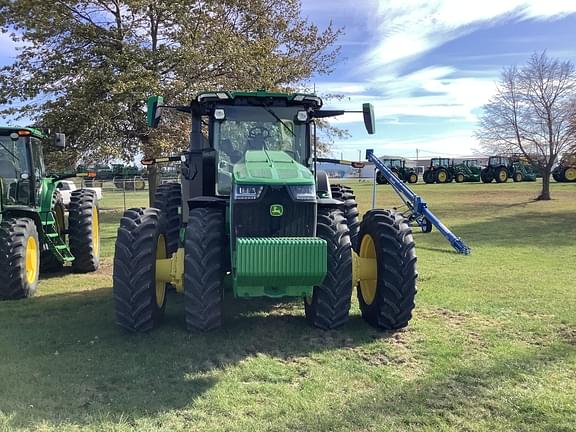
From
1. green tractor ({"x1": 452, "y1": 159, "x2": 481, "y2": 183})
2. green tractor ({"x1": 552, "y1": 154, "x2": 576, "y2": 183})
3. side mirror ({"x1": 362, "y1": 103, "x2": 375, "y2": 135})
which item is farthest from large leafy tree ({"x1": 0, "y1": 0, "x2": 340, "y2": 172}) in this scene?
green tractor ({"x1": 452, "y1": 159, "x2": 481, "y2": 183})

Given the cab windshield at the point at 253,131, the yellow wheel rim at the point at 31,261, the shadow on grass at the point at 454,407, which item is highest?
the cab windshield at the point at 253,131

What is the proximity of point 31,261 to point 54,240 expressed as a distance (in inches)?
53.6

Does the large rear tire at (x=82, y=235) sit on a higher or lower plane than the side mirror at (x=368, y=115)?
lower

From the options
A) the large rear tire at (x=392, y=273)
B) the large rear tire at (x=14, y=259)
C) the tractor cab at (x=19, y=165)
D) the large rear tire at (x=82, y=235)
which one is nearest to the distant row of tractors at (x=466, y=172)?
the large rear tire at (x=82, y=235)

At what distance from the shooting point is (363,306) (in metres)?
6.43

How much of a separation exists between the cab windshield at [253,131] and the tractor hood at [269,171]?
0.43 metres

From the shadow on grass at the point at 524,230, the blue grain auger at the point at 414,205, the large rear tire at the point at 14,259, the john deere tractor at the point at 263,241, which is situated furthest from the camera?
the blue grain auger at the point at 414,205

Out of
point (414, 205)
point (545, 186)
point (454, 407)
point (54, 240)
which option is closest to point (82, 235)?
point (54, 240)

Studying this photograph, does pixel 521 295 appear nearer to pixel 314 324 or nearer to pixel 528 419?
pixel 314 324

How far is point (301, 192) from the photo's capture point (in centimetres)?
546

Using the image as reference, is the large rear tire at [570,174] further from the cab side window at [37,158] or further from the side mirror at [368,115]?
the cab side window at [37,158]

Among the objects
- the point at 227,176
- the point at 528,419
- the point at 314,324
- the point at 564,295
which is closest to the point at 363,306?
the point at 314,324

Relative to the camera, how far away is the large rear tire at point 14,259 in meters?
7.44

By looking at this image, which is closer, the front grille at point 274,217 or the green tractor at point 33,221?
the front grille at point 274,217
